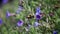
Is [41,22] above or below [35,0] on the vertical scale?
below

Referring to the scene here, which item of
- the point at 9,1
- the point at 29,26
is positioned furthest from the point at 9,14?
the point at 9,1

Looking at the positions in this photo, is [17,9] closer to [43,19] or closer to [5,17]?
[5,17]

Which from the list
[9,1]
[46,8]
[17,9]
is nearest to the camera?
[46,8]

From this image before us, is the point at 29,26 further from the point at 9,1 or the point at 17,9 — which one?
the point at 9,1

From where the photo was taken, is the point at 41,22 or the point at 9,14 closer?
the point at 41,22

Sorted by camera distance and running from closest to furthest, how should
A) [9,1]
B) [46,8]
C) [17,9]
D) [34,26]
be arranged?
[34,26] < [46,8] < [17,9] < [9,1]

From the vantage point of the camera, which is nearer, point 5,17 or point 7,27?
point 7,27

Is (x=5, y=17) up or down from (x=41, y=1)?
down

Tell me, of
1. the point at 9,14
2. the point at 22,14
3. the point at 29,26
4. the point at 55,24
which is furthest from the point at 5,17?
the point at 55,24

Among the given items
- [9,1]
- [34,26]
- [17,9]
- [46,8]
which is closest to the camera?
[34,26]
